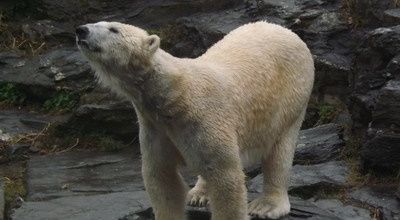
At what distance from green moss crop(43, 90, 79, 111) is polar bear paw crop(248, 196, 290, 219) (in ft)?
11.4

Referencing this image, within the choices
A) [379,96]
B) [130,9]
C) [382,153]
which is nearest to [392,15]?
[379,96]

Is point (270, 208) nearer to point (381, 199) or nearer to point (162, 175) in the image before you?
point (162, 175)

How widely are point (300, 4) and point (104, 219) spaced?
382 cm

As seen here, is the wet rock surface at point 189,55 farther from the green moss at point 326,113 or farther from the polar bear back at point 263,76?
the polar bear back at point 263,76

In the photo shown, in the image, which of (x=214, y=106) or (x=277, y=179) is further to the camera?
(x=277, y=179)

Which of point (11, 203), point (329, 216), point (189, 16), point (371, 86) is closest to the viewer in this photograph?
point (329, 216)

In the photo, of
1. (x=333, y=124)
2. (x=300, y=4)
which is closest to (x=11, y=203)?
(x=333, y=124)

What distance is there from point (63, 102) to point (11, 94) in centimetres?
64

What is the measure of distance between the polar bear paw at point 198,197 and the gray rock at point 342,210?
0.95 meters

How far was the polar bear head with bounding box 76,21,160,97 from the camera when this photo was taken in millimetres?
4098

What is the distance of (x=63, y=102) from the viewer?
820cm

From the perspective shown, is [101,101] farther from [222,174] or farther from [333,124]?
[222,174]

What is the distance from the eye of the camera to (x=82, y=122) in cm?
771

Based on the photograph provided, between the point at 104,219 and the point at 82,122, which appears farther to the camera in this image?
the point at 82,122
